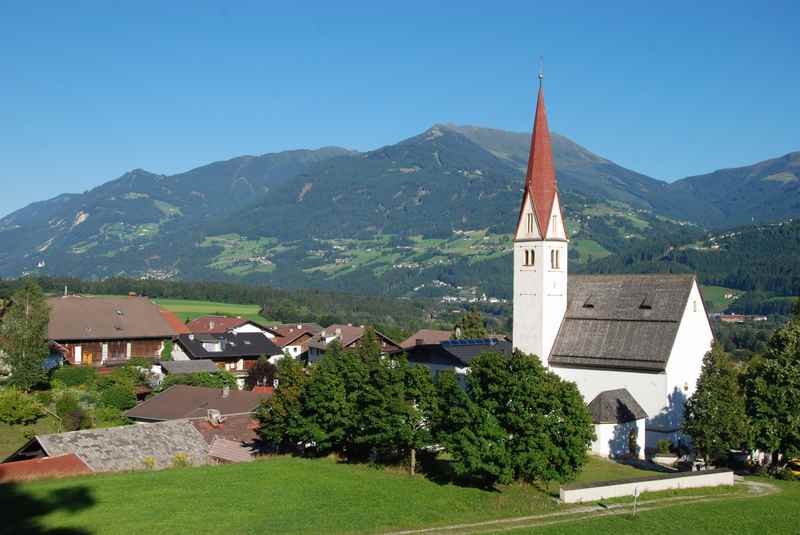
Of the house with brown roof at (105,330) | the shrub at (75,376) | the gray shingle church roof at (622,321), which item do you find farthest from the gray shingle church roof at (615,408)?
the house with brown roof at (105,330)

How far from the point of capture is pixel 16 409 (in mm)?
52406

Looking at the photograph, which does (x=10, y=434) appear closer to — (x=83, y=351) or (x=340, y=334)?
(x=83, y=351)

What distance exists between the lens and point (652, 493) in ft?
118

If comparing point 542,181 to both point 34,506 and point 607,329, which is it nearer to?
point 607,329

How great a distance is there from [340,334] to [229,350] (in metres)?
16.4

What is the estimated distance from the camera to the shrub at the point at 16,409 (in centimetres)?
5206

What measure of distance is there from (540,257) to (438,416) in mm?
17974

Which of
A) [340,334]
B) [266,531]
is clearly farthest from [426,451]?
[340,334]

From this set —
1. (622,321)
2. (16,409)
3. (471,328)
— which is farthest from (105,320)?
(622,321)

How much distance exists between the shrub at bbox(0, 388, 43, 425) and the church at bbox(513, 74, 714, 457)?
30.2m

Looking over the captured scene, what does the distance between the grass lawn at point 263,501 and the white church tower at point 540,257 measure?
14.4 m

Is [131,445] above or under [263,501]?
above

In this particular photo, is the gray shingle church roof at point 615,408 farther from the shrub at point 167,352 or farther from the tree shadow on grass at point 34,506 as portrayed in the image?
the shrub at point 167,352

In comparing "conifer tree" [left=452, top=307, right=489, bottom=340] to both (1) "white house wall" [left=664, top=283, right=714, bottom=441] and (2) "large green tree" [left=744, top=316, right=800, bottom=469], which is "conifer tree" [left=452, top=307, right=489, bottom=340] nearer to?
(1) "white house wall" [left=664, top=283, right=714, bottom=441]
